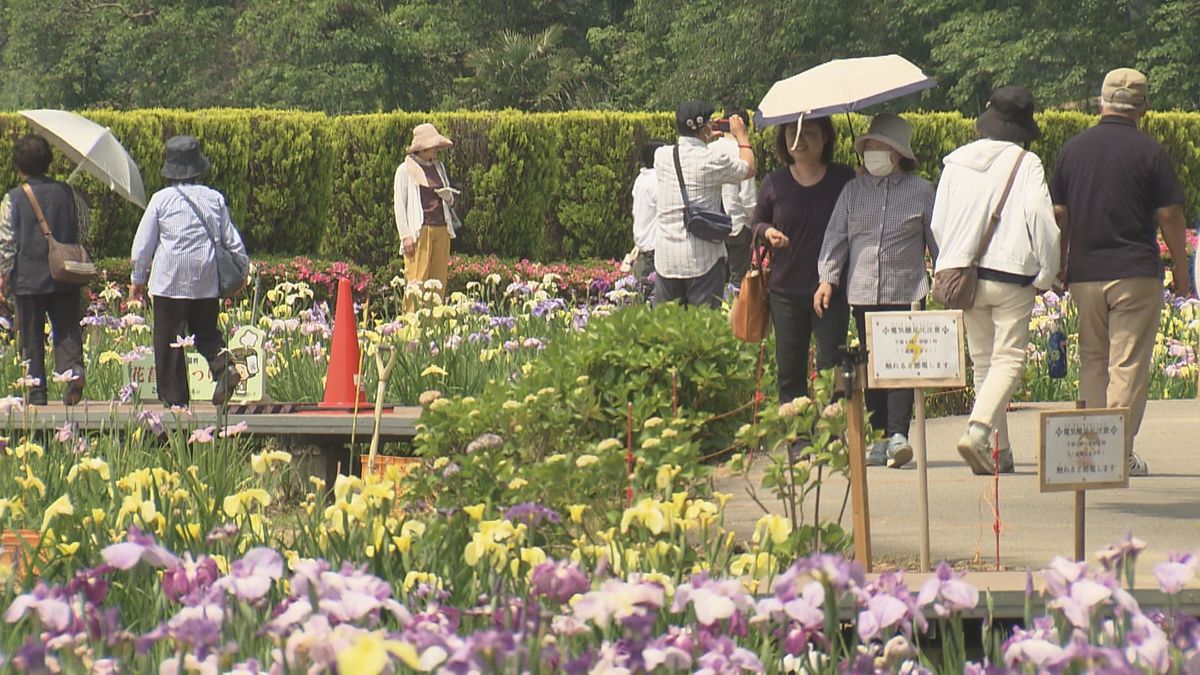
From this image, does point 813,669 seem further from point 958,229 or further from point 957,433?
point 957,433

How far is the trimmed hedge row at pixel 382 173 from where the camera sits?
58.2 ft

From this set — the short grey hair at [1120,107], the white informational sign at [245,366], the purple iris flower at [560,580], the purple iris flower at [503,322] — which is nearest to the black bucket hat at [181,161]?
the white informational sign at [245,366]

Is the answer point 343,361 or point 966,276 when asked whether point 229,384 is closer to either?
point 343,361

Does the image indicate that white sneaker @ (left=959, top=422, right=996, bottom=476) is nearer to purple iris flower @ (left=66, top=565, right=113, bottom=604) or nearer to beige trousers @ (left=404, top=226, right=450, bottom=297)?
purple iris flower @ (left=66, top=565, right=113, bottom=604)

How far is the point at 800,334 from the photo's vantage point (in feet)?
26.1

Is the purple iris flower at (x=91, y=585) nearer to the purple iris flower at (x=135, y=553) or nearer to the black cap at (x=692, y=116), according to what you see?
the purple iris flower at (x=135, y=553)

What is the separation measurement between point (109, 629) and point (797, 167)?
533cm

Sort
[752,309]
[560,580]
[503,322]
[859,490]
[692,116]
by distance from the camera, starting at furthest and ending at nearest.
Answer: [503,322], [692,116], [752,309], [859,490], [560,580]

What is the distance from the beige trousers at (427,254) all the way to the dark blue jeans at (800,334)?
6.22m

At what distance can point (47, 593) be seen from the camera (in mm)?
3061

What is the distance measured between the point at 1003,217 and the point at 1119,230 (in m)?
0.48

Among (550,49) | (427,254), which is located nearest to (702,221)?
(427,254)

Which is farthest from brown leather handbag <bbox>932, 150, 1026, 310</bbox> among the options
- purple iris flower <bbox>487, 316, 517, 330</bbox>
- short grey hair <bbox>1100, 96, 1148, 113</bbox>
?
A: purple iris flower <bbox>487, 316, 517, 330</bbox>

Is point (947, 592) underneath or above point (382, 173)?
underneath
